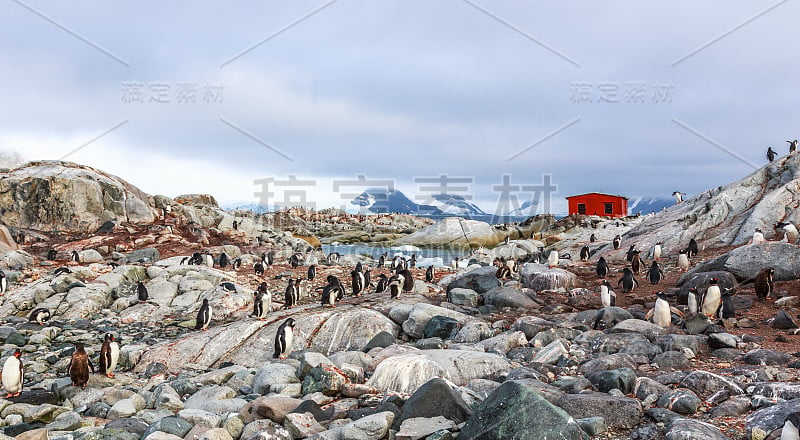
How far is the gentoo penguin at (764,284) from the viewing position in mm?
11320

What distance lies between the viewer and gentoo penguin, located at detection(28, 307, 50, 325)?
15.4 m

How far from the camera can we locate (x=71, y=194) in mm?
31828

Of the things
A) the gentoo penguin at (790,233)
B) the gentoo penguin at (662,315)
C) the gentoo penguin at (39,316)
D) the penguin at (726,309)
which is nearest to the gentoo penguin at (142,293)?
the gentoo penguin at (39,316)

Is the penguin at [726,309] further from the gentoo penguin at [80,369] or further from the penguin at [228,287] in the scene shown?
the penguin at [228,287]

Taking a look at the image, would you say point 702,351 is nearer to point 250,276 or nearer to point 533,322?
point 533,322

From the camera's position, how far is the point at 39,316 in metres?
15.4

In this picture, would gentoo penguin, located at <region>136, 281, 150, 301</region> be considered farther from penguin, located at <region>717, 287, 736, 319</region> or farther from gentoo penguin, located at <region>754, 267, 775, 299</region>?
gentoo penguin, located at <region>754, 267, 775, 299</region>

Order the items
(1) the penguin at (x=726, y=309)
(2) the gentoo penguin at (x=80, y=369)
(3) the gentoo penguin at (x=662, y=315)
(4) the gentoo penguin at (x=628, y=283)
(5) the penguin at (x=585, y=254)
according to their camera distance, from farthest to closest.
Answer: (5) the penguin at (x=585, y=254) < (4) the gentoo penguin at (x=628, y=283) < (1) the penguin at (x=726, y=309) < (3) the gentoo penguin at (x=662, y=315) < (2) the gentoo penguin at (x=80, y=369)

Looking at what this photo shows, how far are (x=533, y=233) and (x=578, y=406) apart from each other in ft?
130

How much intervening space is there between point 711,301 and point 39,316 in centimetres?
1805

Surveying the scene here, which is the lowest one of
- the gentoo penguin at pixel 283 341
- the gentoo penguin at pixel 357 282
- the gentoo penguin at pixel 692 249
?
the gentoo penguin at pixel 283 341

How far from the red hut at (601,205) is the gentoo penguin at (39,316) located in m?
44.7

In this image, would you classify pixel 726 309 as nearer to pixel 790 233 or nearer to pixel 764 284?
pixel 764 284

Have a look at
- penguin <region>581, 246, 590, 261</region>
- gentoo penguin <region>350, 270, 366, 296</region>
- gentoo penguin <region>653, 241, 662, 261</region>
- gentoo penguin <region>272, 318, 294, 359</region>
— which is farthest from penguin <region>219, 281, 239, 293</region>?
penguin <region>581, 246, 590, 261</region>
